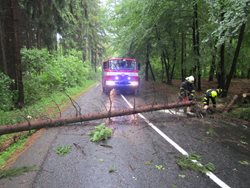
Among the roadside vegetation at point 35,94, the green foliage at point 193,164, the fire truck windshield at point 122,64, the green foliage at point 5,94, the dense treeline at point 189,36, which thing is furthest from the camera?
the fire truck windshield at point 122,64

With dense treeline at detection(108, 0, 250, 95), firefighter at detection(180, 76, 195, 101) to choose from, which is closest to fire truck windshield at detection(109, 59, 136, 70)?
dense treeline at detection(108, 0, 250, 95)

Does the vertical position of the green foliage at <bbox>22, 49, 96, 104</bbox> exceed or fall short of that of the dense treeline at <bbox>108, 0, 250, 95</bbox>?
it falls short

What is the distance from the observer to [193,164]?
20.1 feet

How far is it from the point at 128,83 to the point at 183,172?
14598 millimetres

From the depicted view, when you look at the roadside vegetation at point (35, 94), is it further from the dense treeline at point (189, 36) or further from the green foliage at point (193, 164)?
the dense treeline at point (189, 36)

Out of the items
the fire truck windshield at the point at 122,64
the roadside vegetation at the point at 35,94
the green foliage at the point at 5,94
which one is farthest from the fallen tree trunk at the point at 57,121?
the fire truck windshield at the point at 122,64

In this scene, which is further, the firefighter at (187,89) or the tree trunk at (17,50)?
the tree trunk at (17,50)

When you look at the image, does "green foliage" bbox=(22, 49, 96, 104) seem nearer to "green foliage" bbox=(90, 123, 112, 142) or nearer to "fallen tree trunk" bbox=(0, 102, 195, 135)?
"fallen tree trunk" bbox=(0, 102, 195, 135)

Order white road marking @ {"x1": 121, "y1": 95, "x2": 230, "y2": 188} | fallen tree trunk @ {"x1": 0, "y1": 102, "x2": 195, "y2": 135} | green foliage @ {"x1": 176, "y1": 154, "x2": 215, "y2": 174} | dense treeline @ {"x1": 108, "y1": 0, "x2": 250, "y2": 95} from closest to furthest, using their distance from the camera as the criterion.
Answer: white road marking @ {"x1": 121, "y1": 95, "x2": 230, "y2": 188}, green foliage @ {"x1": 176, "y1": 154, "x2": 215, "y2": 174}, fallen tree trunk @ {"x1": 0, "y1": 102, "x2": 195, "y2": 135}, dense treeline @ {"x1": 108, "y1": 0, "x2": 250, "y2": 95}

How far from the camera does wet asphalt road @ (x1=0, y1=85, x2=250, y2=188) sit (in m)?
5.36

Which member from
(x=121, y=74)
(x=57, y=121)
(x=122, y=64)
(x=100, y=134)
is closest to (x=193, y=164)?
(x=100, y=134)

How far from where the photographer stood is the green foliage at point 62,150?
7.05 meters

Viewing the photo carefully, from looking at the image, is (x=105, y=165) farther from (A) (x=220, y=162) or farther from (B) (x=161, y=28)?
(B) (x=161, y=28)

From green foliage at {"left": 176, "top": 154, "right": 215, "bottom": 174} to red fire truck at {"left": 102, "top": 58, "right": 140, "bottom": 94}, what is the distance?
1372cm
